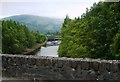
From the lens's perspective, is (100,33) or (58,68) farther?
(100,33)

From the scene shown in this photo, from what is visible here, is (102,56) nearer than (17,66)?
No

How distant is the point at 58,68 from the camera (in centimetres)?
407

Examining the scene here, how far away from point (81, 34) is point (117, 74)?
18.9 feet

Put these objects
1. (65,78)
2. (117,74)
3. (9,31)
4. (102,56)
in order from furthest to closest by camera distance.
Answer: (9,31) → (102,56) → (65,78) → (117,74)

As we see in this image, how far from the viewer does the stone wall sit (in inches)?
148

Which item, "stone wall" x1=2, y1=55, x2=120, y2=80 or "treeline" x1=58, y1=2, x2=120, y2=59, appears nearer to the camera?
"stone wall" x1=2, y1=55, x2=120, y2=80

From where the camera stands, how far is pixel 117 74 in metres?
3.72

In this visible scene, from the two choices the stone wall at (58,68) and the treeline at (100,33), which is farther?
the treeline at (100,33)

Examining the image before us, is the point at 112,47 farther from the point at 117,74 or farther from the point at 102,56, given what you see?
the point at 117,74

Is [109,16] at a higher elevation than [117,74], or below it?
higher

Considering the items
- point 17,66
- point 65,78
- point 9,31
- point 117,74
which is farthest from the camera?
point 9,31

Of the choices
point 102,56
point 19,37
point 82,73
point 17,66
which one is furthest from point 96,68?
point 19,37

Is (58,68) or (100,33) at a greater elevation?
(100,33)

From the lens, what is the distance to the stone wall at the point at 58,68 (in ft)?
12.4
